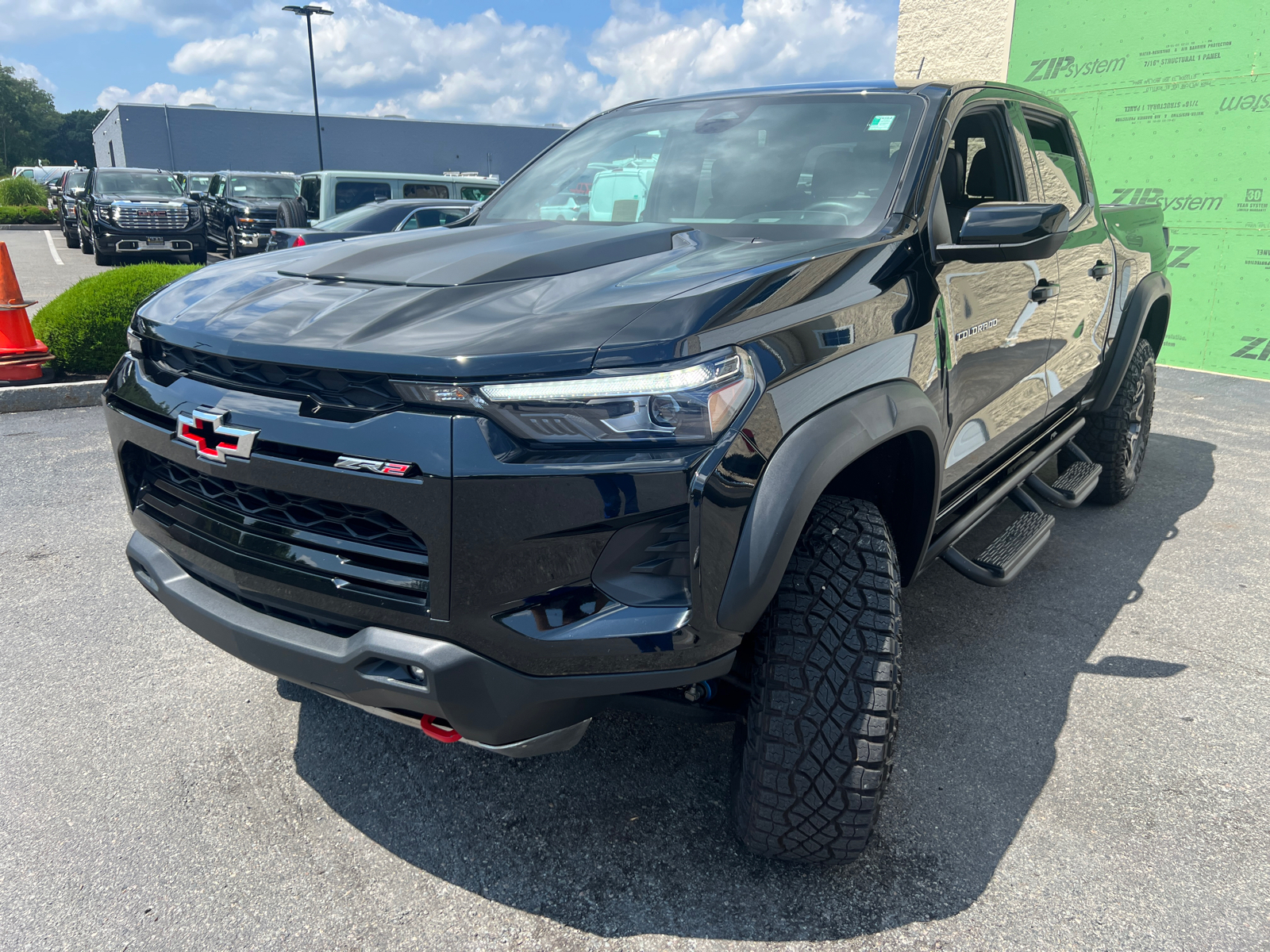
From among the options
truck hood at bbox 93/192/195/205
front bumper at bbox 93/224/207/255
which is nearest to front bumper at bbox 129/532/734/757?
front bumper at bbox 93/224/207/255

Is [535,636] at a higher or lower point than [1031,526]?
higher

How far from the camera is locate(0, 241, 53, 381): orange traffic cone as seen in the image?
5.94m

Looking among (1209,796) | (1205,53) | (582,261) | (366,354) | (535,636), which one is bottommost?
(1209,796)

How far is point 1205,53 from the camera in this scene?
789 centimetres

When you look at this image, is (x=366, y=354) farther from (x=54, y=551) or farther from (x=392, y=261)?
(x=54, y=551)

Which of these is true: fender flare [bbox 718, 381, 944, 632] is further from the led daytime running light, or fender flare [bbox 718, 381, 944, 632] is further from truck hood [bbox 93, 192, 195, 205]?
truck hood [bbox 93, 192, 195, 205]

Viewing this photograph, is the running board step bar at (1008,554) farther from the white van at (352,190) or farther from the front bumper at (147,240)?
the front bumper at (147,240)

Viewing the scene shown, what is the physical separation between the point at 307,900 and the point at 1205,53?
957cm

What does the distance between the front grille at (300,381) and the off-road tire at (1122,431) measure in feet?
12.0

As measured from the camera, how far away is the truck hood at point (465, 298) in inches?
60.3

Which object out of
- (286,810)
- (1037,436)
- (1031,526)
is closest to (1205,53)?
(1037,436)

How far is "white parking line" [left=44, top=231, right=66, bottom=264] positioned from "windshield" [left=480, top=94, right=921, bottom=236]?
17.3m

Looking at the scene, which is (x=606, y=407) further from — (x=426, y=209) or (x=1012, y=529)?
(x=426, y=209)

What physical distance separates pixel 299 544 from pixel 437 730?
1.47 ft
